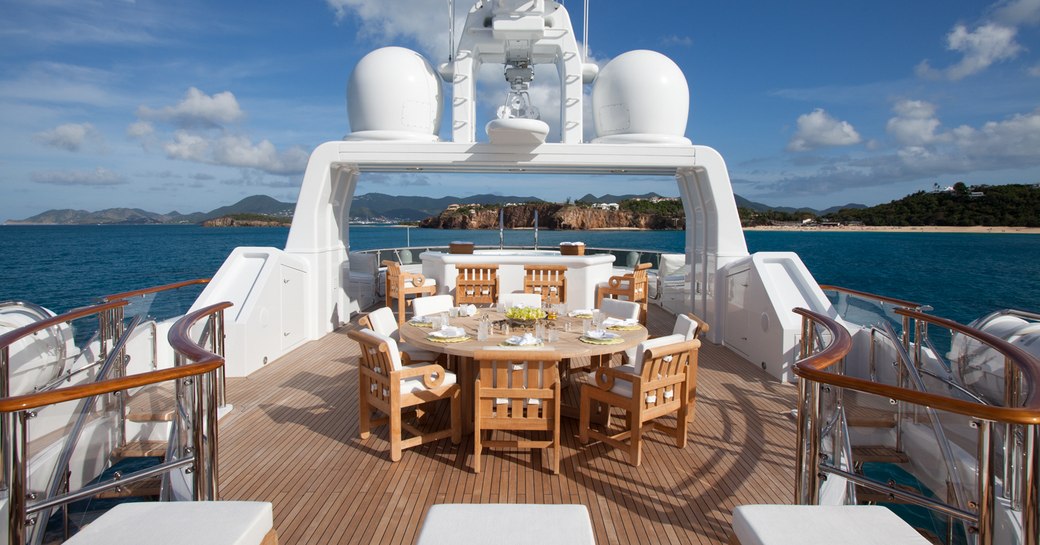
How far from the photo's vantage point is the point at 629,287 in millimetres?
8203

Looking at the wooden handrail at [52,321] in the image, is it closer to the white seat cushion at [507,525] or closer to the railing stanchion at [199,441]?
the railing stanchion at [199,441]

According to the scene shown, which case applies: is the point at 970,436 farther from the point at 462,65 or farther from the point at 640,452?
the point at 462,65

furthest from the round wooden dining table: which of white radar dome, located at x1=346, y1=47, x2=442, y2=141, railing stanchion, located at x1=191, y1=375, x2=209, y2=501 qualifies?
white radar dome, located at x1=346, y1=47, x2=442, y2=141

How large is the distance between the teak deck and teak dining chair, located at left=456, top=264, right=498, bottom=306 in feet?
11.5

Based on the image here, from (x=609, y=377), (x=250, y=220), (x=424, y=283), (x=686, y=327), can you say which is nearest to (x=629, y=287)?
(x=424, y=283)

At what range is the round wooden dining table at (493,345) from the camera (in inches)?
151

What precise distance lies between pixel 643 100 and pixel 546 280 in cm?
282

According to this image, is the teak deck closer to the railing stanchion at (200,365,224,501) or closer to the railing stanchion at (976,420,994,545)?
the railing stanchion at (200,365,224,501)

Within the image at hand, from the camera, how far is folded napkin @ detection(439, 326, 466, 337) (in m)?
4.18

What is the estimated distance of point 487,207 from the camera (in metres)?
48.9

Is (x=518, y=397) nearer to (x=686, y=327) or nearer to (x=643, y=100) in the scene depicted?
(x=686, y=327)

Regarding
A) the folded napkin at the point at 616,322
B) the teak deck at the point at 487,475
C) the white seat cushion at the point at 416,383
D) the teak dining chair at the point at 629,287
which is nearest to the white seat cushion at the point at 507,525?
the teak deck at the point at 487,475

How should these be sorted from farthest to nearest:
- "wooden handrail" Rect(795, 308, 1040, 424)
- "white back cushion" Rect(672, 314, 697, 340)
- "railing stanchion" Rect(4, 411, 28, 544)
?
"white back cushion" Rect(672, 314, 697, 340)
"railing stanchion" Rect(4, 411, 28, 544)
"wooden handrail" Rect(795, 308, 1040, 424)

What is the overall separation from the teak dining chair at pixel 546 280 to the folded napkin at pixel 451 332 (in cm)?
384
